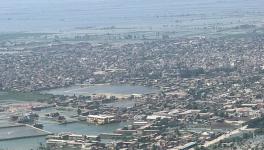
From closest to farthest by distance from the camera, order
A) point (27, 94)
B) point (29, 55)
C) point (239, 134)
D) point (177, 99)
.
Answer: point (239, 134), point (177, 99), point (27, 94), point (29, 55)

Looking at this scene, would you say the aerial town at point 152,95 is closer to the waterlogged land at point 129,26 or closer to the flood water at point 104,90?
the flood water at point 104,90

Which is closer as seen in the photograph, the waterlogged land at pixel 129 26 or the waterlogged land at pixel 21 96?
the waterlogged land at pixel 21 96

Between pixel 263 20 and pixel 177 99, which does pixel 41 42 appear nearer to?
pixel 263 20

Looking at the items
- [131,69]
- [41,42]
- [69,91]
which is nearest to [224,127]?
[69,91]

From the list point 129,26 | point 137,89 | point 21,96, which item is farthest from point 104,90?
point 129,26

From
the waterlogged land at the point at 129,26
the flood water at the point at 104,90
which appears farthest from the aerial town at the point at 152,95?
the waterlogged land at the point at 129,26

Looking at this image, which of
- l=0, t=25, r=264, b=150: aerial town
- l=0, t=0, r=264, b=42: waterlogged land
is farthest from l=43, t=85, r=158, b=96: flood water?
l=0, t=0, r=264, b=42: waterlogged land

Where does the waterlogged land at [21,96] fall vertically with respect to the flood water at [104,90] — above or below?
below

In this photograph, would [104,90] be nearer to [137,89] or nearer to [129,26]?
[137,89]

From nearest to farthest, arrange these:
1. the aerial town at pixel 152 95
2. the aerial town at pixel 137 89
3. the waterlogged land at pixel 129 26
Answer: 1. the aerial town at pixel 152 95
2. the aerial town at pixel 137 89
3. the waterlogged land at pixel 129 26
